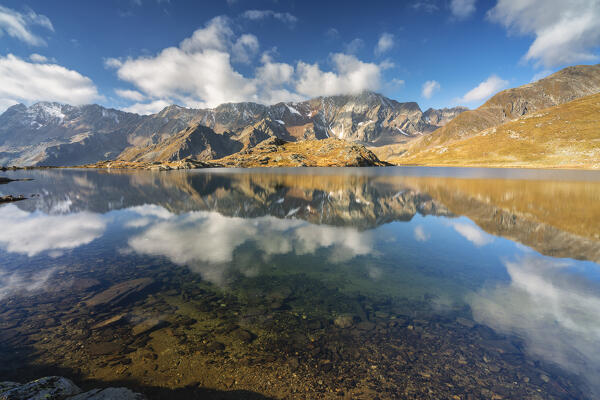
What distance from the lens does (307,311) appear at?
14.6 meters

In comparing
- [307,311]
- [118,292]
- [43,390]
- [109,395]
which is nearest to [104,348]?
[43,390]

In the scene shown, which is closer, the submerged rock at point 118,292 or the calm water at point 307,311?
the calm water at point 307,311

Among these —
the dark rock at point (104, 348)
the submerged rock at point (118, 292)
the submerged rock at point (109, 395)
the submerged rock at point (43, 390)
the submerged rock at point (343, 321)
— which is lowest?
the submerged rock at point (343, 321)

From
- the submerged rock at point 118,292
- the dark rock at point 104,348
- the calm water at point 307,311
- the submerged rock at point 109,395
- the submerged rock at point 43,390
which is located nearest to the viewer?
the submerged rock at point 43,390

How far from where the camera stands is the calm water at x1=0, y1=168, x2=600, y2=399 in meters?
9.83

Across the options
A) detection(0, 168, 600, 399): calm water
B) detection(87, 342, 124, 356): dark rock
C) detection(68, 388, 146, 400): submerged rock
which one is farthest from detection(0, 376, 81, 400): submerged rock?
detection(87, 342, 124, 356): dark rock

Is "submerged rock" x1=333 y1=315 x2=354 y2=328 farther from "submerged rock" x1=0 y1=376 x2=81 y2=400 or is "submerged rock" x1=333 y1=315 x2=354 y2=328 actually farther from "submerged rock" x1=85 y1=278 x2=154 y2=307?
"submerged rock" x1=85 y1=278 x2=154 y2=307

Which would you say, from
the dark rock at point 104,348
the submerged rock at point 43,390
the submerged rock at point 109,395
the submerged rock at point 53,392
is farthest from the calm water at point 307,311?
the submerged rock at point 43,390

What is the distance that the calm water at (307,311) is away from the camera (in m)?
9.83

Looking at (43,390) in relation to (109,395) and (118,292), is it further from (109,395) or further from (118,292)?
(118,292)

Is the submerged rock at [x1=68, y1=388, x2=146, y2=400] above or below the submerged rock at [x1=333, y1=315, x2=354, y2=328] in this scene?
above

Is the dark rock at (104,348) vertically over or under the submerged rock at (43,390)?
under

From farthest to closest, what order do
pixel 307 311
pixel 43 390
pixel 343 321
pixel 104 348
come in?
pixel 307 311 < pixel 343 321 < pixel 104 348 < pixel 43 390

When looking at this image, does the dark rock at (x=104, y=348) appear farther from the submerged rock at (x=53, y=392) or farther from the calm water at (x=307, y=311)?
the submerged rock at (x=53, y=392)
